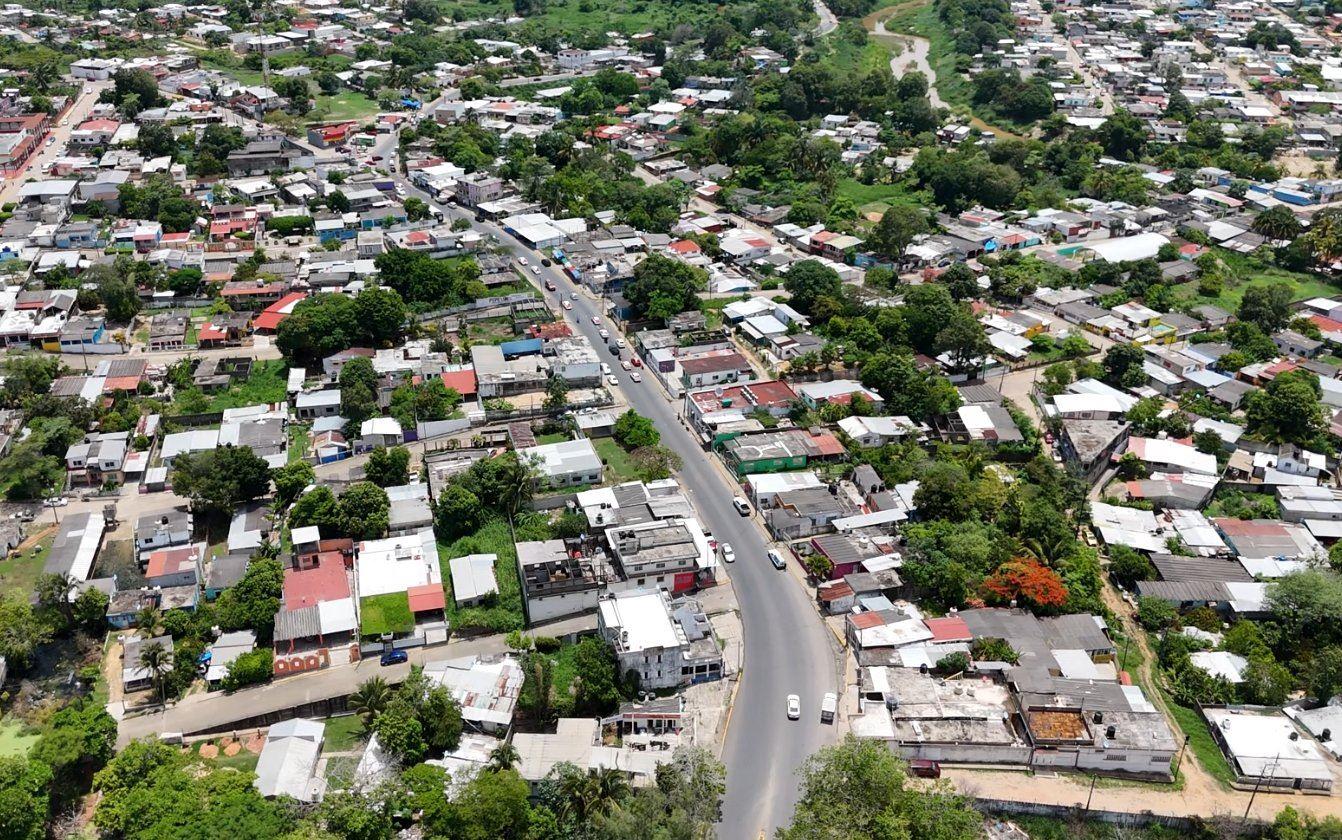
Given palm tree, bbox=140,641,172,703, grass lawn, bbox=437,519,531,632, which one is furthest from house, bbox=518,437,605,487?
palm tree, bbox=140,641,172,703

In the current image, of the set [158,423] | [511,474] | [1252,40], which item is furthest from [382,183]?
[1252,40]

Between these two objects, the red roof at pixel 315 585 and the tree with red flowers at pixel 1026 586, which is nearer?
the red roof at pixel 315 585

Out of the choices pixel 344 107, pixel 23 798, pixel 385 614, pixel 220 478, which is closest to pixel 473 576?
pixel 385 614

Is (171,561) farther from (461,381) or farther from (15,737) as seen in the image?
(461,381)

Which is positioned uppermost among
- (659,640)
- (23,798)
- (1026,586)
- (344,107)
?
(23,798)

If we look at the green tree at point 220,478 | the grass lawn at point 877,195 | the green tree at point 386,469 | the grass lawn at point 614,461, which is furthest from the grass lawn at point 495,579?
the grass lawn at point 877,195

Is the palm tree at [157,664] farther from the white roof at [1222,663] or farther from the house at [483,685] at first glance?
the white roof at [1222,663]

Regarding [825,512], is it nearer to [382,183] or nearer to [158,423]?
[158,423]
